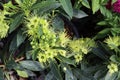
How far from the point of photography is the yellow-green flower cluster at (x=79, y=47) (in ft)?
6.48

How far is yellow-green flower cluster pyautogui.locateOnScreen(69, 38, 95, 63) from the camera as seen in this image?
1977mm

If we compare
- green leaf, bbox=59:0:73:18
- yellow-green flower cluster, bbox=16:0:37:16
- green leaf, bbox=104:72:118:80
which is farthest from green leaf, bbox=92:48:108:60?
yellow-green flower cluster, bbox=16:0:37:16

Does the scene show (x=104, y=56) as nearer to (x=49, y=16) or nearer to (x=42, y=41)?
(x=49, y=16)

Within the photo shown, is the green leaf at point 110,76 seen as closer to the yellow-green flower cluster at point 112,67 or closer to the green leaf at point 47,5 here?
the yellow-green flower cluster at point 112,67

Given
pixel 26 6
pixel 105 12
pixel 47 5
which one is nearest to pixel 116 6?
pixel 105 12

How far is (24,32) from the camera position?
5.79 ft

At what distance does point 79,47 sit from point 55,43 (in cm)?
29

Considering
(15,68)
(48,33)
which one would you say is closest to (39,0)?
(48,33)

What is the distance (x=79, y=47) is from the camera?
6.53 ft

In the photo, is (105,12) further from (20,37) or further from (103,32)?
(20,37)

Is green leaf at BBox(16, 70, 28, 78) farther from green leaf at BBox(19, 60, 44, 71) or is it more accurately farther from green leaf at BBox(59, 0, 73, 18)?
green leaf at BBox(59, 0, 73, 18)

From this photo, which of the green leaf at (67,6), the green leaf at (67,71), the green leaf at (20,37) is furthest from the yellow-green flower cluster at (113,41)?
the green leaf at (20,37)

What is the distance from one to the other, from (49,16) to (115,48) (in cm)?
42

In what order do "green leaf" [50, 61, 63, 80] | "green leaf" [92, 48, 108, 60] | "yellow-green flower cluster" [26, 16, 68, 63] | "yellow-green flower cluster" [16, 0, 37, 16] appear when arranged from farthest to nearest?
"green leaf" [92, 48, 108, 60] → "green leaf" [50, 61, 63, 80] → "yellow-green flower cluster" [16, 0, 37, 16] → "yellow-green flower cluster" [26, 16, 68, 63]
